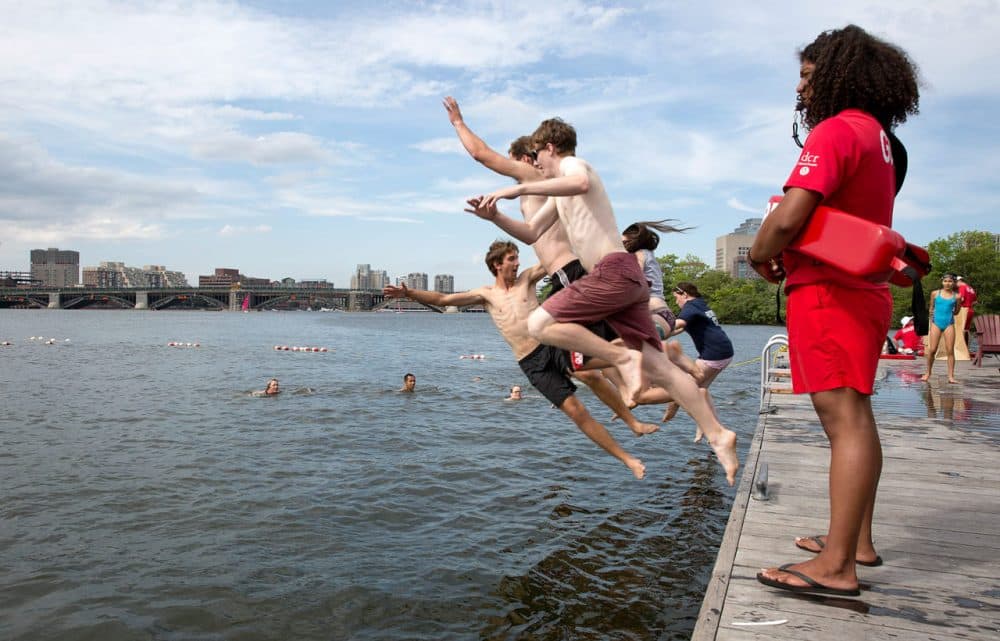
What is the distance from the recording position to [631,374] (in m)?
5.57

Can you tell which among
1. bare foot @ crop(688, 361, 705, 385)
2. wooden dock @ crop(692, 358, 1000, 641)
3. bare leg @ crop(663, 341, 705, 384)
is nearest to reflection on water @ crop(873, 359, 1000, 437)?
wooden dock @ crop(692, 358, 1000, 641)

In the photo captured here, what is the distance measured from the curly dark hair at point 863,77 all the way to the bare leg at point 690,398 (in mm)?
2105

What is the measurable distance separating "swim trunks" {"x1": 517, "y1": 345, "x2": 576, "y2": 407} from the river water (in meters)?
2.60

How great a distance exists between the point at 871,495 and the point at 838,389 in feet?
2.24

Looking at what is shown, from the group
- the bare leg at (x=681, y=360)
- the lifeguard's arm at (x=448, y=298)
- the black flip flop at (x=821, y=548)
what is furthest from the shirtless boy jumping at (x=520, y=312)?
the black flip flop at (x=821, y=548)

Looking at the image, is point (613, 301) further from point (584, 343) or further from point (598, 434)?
point (598, 434)

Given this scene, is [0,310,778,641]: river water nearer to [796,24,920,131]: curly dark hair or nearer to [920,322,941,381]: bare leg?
[920,322,941,381]: bare leg

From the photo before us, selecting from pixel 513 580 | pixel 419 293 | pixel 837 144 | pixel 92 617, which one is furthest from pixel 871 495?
pixel 92 617

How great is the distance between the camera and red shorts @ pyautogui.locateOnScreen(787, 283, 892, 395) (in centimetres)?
413

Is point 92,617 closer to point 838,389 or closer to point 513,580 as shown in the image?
point 513,580

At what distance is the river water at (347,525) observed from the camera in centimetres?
831

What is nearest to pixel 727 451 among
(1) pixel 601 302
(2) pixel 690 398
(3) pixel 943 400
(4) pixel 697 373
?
(2) pixel 690 398

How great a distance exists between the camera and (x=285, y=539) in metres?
11.0

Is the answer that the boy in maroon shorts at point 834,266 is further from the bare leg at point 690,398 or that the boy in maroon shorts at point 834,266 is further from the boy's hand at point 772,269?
the bare leg at point 690,398
